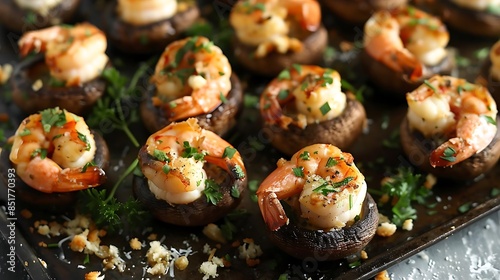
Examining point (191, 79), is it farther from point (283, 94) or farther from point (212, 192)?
point (212, 192)

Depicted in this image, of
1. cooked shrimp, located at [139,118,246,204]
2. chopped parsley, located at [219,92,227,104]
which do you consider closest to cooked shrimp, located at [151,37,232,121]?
chopped parsley, located at [219,92,227,104]

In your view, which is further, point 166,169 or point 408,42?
point 408,42

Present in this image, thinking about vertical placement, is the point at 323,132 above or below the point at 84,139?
below

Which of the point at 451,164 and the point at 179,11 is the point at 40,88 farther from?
the point at 451,164

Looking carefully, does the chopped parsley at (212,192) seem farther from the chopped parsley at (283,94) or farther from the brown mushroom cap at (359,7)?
the brown mushroom cap at (359,7)

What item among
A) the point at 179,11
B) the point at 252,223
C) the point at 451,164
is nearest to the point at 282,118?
the point at 252,223

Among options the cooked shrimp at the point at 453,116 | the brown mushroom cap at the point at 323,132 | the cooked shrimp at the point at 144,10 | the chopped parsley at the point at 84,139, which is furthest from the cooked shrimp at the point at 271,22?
the chopped parsley at the point at 84,139

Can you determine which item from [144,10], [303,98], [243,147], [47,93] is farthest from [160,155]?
[144,10]

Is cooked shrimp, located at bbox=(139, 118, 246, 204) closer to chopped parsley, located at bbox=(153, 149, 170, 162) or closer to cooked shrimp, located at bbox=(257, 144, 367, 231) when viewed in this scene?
chopped parsley, located at bbox=(153, 149, 170, 162)
